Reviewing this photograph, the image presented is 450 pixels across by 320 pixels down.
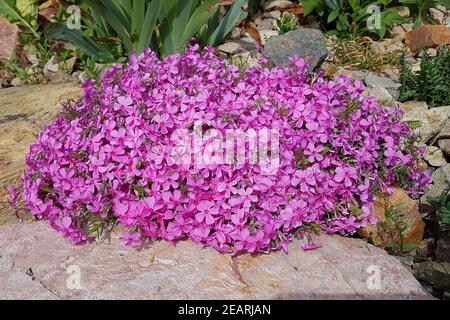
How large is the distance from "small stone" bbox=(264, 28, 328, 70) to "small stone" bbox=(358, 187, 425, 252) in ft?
4.94

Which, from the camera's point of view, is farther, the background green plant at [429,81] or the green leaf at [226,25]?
the green leaf at [226,25]

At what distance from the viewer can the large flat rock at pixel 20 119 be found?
3398 millimetres

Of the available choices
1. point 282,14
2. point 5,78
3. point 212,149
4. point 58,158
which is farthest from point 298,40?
point 5,78

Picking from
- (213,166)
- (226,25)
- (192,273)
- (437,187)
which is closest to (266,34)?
(226,25)

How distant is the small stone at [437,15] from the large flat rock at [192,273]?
10.5 feet

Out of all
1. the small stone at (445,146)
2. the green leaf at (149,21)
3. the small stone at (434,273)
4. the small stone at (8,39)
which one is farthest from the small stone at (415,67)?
the small stone at (8,39)

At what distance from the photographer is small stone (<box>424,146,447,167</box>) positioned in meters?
3.61

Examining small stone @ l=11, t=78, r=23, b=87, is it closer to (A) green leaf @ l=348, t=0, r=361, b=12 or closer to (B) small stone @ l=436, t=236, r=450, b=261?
(A) green leaf @ l=348, t=0, r=361, b=12

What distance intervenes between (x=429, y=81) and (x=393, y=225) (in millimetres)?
1485

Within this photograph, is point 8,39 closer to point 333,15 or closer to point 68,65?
point 68,65

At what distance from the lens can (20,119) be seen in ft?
Result: 13.0

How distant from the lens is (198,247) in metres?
2.64

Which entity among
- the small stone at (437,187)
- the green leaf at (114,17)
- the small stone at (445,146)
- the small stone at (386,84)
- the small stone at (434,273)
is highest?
the green leaf at (114,17)

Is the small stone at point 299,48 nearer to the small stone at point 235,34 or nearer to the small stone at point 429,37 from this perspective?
the small stone at point 235,34
